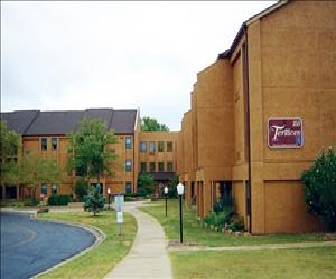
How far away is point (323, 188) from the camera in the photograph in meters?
25.0

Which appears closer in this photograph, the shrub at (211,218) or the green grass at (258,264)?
the green grass at (258,264)

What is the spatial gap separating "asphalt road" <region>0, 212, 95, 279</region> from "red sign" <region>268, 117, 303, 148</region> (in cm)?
1077

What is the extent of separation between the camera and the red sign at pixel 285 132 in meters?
27.9

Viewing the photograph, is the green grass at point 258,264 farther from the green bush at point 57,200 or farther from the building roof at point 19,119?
the building roof at point 19,119

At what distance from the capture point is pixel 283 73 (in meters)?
28.2

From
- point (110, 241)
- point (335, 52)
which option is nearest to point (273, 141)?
point (335, 52)

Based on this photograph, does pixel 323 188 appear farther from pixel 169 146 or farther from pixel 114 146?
pixel 169 146

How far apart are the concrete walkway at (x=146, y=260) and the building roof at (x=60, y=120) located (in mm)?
49471

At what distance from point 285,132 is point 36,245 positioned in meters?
14.2

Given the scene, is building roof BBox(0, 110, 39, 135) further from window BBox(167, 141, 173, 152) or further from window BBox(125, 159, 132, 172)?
window BBox(167, 141, 173, 152)

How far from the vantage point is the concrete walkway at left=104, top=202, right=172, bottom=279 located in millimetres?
16844

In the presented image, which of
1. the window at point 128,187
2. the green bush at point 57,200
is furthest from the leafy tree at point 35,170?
the window at point 128,187

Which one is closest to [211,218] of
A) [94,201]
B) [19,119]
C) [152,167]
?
[94,201]

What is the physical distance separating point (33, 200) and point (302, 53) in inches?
1852
